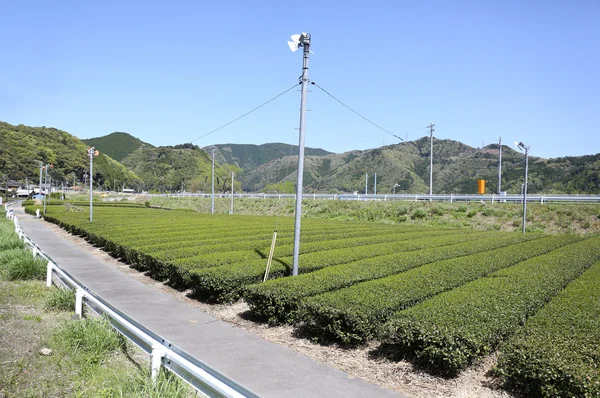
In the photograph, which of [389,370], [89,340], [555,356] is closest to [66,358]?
[89,340]

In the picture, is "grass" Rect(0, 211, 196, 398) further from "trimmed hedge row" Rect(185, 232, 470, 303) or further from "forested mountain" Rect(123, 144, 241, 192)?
"forested mountain" Rect(123, 144, 241, 192)

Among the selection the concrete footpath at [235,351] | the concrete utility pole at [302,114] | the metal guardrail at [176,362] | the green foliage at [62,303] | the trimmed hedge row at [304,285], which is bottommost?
the concrete footpath at [235,351]

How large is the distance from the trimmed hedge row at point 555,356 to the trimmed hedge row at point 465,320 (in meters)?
0.37

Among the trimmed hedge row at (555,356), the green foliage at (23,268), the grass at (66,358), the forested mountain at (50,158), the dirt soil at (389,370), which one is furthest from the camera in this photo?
the forested mountain at (50,158)

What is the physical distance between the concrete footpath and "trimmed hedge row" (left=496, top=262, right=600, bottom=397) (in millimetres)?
1561

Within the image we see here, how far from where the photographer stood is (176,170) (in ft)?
540

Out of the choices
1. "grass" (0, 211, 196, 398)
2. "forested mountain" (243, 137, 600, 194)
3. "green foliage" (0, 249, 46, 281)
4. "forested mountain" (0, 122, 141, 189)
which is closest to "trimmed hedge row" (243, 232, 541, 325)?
"grass" (0, 211, 196, 398)

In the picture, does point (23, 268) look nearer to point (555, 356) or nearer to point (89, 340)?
point (89, 340)

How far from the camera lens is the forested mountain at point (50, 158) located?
388ft

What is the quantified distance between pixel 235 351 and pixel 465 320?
12.0 ft

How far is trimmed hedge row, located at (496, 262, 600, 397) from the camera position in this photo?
180 inches

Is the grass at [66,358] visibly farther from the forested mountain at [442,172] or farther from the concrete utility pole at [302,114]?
the forested mountain at [442,172]

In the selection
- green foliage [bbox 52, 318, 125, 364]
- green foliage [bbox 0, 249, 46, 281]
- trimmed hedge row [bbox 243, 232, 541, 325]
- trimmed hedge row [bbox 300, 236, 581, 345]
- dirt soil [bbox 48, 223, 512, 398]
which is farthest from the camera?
green foliage [bbox 0, 249, 46, 281]

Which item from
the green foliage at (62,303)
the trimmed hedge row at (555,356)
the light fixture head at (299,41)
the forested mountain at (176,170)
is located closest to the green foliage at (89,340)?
the green foliage at (62,303)
